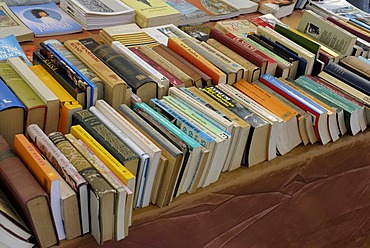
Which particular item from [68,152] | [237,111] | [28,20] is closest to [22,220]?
[68,152]

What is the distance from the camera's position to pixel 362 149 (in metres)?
1.56

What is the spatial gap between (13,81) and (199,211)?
0.56m

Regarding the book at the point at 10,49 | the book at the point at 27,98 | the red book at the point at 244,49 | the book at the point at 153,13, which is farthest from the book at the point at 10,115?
the book at the point at 153,13

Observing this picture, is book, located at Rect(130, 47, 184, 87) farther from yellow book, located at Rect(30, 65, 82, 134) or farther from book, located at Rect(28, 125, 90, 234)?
book, located at Rect(28, 125, 90, 234)

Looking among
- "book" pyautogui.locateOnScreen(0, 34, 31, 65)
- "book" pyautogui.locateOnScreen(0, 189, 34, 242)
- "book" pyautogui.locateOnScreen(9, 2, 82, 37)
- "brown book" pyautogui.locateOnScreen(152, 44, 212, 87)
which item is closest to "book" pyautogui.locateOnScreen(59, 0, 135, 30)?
"book" pyautogui.locateOnScreen(9, 2, 82, 37)

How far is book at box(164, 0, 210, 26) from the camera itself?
1.99 metres

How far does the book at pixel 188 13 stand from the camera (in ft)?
6.53

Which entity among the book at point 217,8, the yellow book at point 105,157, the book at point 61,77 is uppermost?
the book at point 61,77

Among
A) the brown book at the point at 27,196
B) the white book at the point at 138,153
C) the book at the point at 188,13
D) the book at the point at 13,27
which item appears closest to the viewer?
the brown book at the point at 27,196

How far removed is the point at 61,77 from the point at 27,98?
0.14 m

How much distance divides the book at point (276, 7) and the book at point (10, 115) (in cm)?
141

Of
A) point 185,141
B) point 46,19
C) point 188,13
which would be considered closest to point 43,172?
point 185,141

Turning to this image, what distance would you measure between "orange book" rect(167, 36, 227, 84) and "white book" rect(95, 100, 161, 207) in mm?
357

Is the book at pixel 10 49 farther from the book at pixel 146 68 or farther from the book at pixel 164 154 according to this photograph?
the book at pixel 164 154
